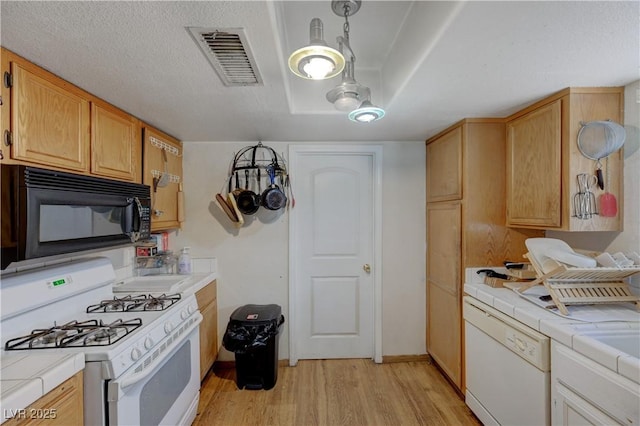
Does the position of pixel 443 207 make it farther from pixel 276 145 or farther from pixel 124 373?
pixel 124 373

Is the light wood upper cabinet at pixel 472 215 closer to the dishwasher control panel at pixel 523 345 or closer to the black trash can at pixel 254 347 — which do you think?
the dishwasher control panel at pixel 523 345

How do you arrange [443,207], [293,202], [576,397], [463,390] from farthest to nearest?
[293,202] → [443,207] → [463,390] → [576,397]

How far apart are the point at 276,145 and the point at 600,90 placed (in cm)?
217

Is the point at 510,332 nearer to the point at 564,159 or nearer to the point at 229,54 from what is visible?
the point at 564,159

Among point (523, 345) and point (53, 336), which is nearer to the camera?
point (53, 336)

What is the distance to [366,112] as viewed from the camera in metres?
1.50

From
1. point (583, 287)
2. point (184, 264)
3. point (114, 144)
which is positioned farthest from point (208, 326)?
point (583, 287)

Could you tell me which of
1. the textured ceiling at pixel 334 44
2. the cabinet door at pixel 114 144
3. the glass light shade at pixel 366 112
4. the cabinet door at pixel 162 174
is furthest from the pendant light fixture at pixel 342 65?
the cabinet door at pixel 162 174

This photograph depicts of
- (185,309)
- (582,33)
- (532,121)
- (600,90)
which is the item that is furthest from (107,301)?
(600,90)

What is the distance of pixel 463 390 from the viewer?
2.10 metres

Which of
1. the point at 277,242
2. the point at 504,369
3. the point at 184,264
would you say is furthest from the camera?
the point at 277,242

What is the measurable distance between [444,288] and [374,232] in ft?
2.41

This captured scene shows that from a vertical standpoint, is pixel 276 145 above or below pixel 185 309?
above

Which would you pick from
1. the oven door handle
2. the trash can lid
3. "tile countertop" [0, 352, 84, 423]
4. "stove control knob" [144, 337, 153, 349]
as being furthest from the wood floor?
"tile countertop" [0, 352, 84, 423]
